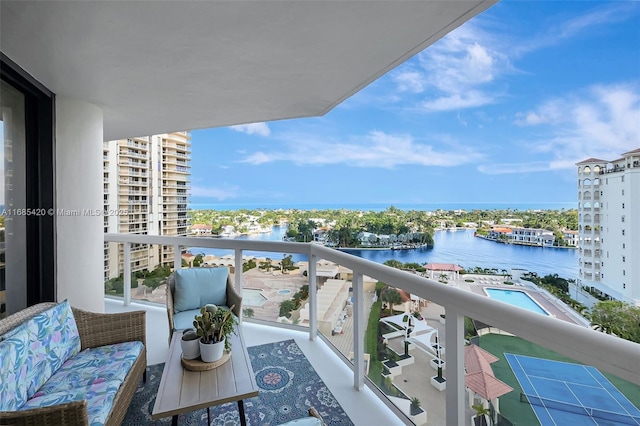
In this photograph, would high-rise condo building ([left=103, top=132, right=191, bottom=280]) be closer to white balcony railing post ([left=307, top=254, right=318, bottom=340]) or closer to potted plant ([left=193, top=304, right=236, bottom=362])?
white balcony railing post ([left=307, top=254, right=318, bottom=340])

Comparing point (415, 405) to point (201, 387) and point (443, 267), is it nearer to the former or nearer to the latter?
point (443, 267)

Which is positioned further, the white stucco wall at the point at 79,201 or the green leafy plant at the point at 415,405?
the white stucco wall at the point at 79,201

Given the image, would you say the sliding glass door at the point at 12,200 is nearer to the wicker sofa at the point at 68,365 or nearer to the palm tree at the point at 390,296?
the wicker sofa at the point at 68,365

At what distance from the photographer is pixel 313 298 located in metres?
3.47

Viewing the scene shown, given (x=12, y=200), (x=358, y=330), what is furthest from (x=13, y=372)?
(x=358, y=330)

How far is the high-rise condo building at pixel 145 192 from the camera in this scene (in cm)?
447

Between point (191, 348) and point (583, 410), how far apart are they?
2146 millimetres

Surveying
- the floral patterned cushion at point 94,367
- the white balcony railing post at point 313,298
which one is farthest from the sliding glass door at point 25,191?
the white balcony railing post at point 313,298

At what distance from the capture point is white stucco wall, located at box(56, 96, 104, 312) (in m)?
2.85

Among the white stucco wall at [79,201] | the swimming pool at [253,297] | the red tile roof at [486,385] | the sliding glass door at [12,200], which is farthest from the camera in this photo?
the swimming pool at [253,297]

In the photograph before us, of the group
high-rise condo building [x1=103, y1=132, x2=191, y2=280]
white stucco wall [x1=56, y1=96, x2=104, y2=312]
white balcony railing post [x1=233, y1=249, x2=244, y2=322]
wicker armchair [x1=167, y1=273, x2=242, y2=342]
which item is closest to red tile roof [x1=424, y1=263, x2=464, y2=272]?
wicker armchair [x1=167, y1=273, x2=242, y2=342]

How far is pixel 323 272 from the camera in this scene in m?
3.29

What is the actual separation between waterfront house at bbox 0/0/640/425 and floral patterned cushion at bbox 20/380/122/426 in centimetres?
132

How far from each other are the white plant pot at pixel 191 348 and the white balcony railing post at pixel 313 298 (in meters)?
1.61
